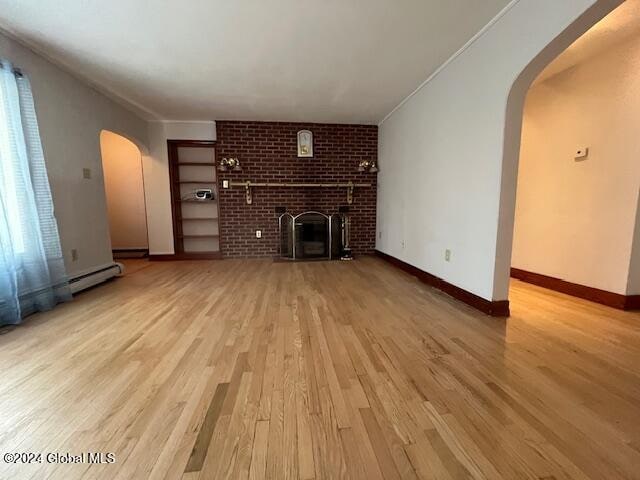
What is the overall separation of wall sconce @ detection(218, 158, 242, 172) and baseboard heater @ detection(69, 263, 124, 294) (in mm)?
2079

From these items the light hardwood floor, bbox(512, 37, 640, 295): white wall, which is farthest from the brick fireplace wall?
the light hardwood floor

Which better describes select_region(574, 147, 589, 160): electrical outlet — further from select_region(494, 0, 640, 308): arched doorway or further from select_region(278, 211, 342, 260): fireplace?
select_region(278, 211, 342, 260): fireplace

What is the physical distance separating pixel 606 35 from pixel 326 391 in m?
3.41

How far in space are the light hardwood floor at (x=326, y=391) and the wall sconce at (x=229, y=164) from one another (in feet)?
9.06

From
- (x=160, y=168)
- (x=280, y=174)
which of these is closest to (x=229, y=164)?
(x=280, y=174)

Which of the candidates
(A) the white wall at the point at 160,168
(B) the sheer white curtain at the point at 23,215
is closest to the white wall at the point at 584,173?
(A) the white wall at the point at 160,168

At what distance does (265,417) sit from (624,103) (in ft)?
11.7

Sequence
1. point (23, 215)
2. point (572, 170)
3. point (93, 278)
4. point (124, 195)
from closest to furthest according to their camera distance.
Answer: point (23, 215) < point (572, 170) < point (93, 278) < point (124, 195)

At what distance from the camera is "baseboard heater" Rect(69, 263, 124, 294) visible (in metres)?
2.69

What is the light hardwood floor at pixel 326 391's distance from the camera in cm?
89

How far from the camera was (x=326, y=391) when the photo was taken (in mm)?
1237

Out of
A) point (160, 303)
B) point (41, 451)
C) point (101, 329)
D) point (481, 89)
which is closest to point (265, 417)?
point (41, 451)

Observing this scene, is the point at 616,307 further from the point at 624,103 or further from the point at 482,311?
the point at 624,103

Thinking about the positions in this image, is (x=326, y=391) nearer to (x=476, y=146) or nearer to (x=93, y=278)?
(x=476, y=146)
